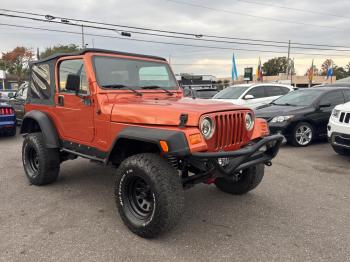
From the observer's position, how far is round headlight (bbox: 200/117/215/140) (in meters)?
3.26

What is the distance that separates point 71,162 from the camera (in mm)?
6727

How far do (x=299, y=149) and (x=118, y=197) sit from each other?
219 inches

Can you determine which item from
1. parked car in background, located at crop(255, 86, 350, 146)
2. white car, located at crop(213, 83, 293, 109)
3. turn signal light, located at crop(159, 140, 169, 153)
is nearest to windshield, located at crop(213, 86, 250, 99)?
white car, located at crop(213, 83, 293, 109)

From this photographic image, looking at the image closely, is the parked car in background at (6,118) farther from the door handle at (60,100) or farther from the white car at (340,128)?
the white car at (340,128)

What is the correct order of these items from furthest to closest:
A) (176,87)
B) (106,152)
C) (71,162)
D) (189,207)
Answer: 1. (71,162)
2. (176,87)
3. (189,207)
4. (106,152)

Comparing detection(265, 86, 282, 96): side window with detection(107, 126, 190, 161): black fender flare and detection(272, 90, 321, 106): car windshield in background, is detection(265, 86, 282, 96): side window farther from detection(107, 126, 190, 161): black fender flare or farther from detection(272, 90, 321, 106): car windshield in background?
detection(107, 126, 190, 161): black fender flare

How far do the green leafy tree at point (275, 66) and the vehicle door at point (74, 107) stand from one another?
87.5 metres

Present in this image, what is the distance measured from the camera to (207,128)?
3.32 m

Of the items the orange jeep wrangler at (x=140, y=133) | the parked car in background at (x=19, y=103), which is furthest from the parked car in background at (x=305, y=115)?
the parked car in background at (x=19, y=103)

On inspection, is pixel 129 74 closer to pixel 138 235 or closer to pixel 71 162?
pixel 138 235

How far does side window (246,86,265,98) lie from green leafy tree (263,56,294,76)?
260 ft

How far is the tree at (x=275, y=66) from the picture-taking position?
3442 inches

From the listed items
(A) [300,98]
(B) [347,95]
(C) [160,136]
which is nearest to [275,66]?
(B) [347,95]

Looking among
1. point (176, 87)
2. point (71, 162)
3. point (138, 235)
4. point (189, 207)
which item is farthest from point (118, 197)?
point (71, 162)
